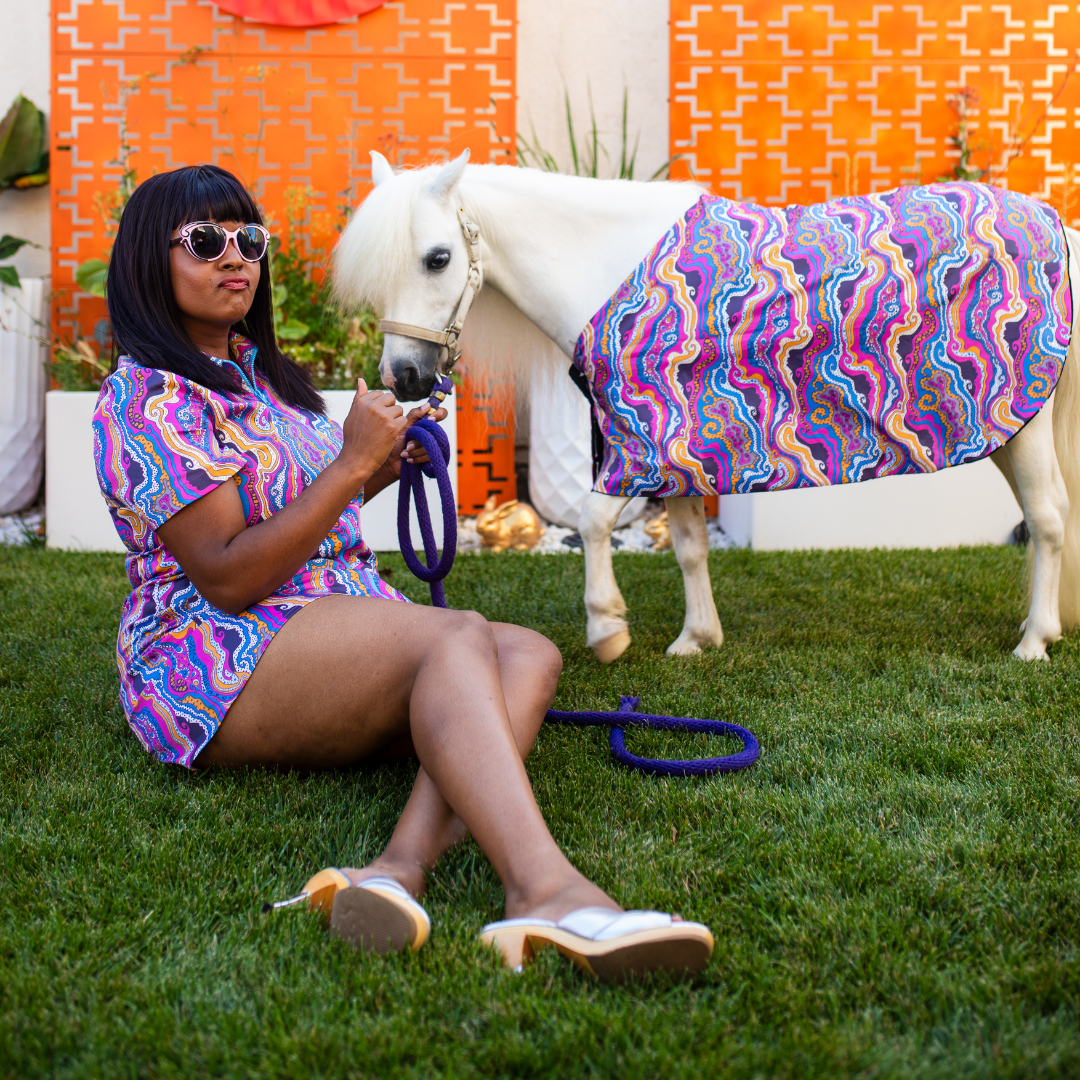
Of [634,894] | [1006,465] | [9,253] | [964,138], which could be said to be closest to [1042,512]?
[1006,465]

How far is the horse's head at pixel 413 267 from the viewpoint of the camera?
8.11 ft

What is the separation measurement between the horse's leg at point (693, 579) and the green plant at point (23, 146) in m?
4.20

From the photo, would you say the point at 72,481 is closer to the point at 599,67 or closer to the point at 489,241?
the point at 489,241

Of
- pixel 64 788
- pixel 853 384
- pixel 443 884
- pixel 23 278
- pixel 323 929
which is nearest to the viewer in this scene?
pixel 323 929

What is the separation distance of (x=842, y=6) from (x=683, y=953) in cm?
506

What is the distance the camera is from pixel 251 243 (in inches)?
67.7

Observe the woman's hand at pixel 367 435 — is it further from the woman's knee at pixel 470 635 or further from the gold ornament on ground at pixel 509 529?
the gold ornament on ground at pixel 509 529

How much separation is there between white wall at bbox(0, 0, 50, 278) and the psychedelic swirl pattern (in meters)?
4.26

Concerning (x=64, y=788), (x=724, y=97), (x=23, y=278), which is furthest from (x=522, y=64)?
(x=64, y=788)

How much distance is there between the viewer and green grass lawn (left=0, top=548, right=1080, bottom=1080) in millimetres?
1064

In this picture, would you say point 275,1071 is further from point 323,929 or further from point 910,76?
point 910,76

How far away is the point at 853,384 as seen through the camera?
8.57ft

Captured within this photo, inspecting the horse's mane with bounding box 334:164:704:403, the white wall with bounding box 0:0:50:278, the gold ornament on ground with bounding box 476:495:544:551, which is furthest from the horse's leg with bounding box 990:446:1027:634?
the white wall with bounding box 0:0:50:278

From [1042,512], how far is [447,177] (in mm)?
1901
